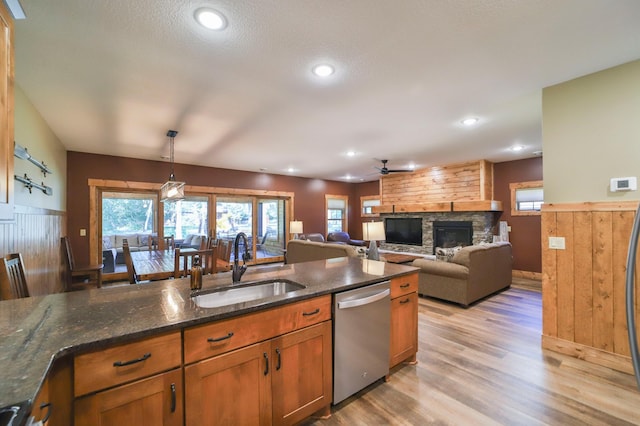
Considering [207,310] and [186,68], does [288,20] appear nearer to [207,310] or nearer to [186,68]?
[186,68]

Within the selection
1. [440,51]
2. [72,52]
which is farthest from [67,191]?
[440,51]

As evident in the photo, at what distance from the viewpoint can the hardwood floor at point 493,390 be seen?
72.6 inches

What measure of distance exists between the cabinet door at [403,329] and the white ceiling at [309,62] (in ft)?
6.70

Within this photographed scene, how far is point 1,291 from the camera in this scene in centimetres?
186

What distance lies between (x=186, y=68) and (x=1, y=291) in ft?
6.97

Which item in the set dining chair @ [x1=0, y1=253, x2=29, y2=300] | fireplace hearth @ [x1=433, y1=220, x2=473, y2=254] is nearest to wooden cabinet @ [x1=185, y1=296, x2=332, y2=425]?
dining chair @ [x1=0, y1=253, x2=29, y2=300]

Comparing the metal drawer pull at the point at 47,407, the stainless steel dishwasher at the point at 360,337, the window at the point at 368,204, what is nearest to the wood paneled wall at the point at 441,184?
the window at the point at 368,204

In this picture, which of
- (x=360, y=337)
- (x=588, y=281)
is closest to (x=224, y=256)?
(x=360, y=337)

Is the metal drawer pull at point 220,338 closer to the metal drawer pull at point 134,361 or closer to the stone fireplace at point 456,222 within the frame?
the metal drawer pull at point 134,361

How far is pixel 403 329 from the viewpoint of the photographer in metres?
2.39

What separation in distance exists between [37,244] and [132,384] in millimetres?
3185

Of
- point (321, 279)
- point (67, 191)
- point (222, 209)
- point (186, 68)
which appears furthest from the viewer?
point (222, 209)

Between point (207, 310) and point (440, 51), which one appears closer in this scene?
point (207, 310)

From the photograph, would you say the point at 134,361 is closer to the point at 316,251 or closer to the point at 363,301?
the point at 363,301
